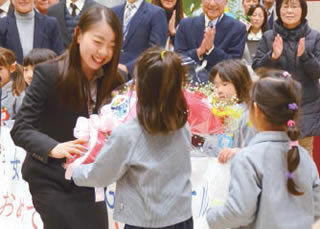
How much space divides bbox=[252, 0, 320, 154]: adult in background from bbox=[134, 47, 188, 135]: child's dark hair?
2273 millimetres

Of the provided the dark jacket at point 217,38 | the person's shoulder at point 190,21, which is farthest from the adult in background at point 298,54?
the person's shoulder at point 190,21

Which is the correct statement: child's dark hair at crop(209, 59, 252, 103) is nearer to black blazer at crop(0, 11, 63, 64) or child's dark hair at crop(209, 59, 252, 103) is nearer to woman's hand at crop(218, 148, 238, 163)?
woman's hand at crop(218, 148, 238, 163)

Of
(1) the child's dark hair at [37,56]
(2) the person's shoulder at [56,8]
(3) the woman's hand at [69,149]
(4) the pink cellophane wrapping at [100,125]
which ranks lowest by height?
(1) the child's dark hair at [37,56]

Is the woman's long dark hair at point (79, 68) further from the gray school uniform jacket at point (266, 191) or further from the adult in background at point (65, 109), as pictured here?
the gray school uniform jacket at point (266, 191)

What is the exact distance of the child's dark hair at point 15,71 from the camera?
14.6 ft

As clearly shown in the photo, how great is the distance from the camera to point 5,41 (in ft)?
16.0

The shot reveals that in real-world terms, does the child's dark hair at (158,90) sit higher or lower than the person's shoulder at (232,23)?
higher

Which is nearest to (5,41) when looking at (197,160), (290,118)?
(197,160)

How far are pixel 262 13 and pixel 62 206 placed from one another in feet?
13.2

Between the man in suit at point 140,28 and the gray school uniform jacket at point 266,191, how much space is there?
2.51 metres

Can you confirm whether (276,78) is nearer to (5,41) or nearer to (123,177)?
(123,177)

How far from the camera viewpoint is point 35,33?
4852 mm

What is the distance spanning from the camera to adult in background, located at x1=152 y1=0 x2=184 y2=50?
198 inches

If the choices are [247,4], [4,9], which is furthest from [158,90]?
[247,4]
